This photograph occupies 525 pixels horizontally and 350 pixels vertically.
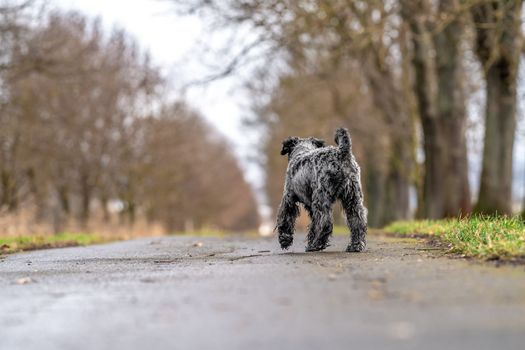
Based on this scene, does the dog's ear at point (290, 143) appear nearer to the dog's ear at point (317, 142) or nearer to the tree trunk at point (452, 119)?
the dog's ear at point (317, 142)

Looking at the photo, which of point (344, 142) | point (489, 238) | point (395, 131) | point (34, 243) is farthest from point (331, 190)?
point (395, 131)

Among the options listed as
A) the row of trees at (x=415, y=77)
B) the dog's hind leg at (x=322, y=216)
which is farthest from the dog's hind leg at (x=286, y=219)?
the row of trees at (x=415, y=77)

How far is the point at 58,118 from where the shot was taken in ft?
95.7

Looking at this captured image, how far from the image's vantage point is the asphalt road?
3.88 meters

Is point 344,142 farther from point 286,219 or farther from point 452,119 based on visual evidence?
point 452,119

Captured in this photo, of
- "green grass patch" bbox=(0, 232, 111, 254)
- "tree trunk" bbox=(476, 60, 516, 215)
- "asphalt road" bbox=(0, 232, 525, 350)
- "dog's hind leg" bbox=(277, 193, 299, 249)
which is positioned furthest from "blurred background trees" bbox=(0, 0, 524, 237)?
"asphalt road" bbox=(0, 232, 525, 350)

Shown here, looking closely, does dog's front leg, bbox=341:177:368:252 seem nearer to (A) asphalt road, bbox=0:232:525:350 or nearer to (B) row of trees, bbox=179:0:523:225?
(A) asphalt road, bbox=0:232:525:350

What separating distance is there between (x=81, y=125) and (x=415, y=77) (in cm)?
1402

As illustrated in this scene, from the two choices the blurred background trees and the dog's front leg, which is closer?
the dog's front leg

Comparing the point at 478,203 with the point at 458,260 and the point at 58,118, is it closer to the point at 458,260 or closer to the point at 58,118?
the point at 458,260

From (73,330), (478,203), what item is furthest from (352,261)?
(478,203)

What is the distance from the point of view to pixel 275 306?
4766 mm

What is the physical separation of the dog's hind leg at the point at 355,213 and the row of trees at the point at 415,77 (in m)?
7.29

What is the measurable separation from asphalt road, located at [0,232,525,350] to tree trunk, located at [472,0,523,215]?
413 inches
